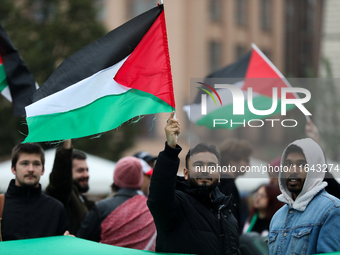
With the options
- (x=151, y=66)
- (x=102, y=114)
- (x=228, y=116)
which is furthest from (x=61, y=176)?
(x=228, y=116)

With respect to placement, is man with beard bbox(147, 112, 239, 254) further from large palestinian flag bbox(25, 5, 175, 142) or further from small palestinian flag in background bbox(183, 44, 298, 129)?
small palestinian flag in background bbox(183, 44, 298, 129)

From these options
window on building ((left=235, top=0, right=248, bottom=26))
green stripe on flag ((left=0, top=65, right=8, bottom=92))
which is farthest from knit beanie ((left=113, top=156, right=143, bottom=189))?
window on building ((left=235, top=0, right=248, bottom=26))

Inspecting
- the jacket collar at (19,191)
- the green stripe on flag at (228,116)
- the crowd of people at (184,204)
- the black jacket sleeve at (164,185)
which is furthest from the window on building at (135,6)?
the black jacket sleeve at (164,185)

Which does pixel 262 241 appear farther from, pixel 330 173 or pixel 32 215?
pixel 32 215

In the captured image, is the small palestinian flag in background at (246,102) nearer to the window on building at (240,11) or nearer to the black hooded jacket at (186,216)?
the black hooded jacket at (186,216)

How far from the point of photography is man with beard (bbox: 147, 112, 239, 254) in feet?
11.0

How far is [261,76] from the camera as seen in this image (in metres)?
6.20

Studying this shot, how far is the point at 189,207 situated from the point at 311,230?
80cm

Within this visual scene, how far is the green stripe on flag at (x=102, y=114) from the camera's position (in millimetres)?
4027

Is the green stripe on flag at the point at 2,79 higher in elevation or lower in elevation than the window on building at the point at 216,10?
lower

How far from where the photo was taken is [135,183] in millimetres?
5059

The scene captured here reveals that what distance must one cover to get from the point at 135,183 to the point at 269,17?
32.3 m

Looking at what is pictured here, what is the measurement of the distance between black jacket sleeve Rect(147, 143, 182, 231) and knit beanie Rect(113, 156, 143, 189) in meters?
1.65

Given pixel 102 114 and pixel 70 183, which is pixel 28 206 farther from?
pixel 102 114
